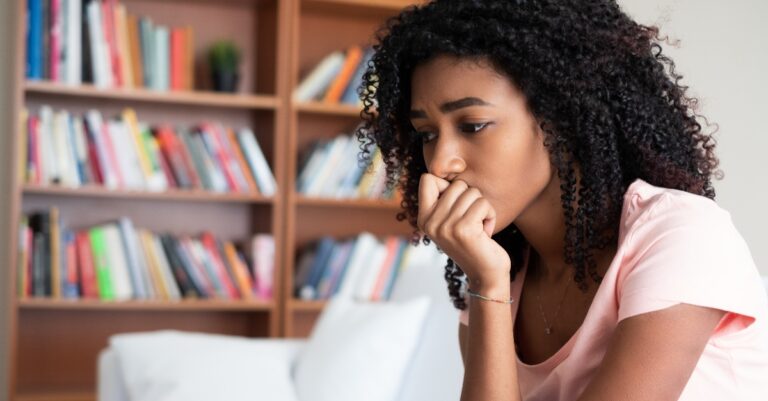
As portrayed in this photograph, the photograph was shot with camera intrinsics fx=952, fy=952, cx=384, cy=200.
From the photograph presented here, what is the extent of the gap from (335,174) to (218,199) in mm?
454

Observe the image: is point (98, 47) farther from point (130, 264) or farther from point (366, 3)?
point (366, 3)

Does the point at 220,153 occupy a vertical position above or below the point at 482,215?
above

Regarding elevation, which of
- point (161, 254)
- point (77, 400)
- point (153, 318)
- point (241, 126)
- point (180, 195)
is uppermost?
point (241, 126)

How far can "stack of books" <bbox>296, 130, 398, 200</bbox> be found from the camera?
3.57 m

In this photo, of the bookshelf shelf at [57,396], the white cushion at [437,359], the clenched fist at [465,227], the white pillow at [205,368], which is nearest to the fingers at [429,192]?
the clenched fist at [465,227]

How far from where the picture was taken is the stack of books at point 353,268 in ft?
11.7

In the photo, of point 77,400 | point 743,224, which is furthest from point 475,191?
point 77,400

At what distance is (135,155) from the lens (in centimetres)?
337

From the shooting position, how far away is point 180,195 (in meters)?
3.38

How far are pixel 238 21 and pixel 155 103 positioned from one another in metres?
0.46

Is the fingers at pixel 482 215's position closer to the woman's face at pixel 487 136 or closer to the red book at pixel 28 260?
the woman's face at pixel 487 136

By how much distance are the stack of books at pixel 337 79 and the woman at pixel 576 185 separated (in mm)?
2309

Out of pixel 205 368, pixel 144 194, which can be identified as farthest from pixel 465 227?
pixel 144 194

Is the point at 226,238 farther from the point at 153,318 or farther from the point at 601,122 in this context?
the point at 601,122
